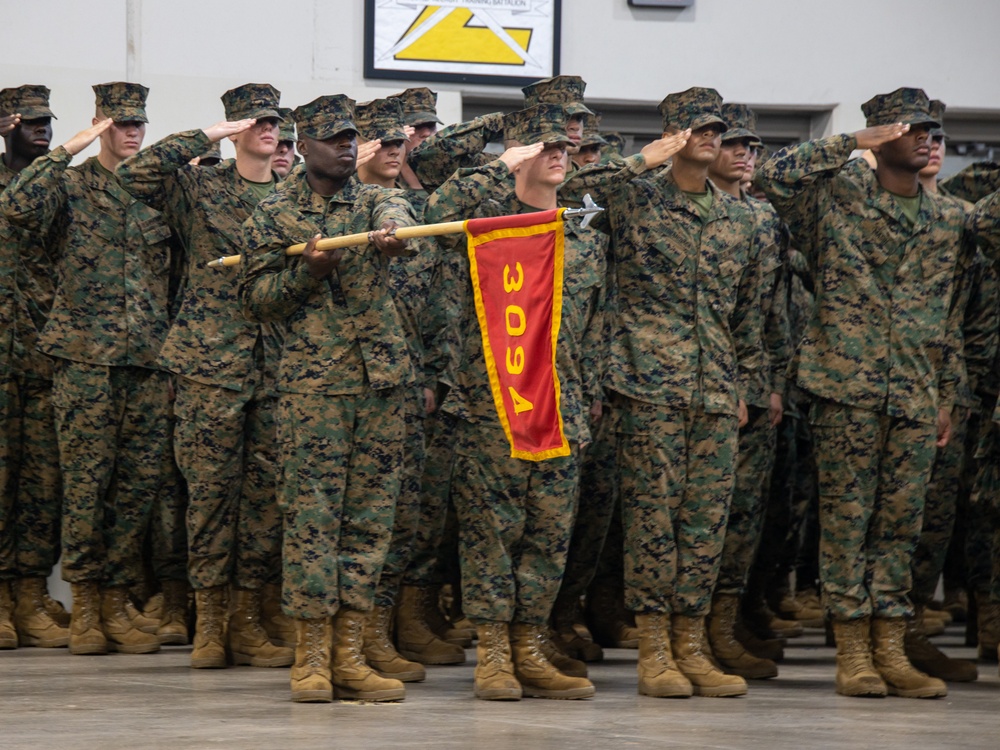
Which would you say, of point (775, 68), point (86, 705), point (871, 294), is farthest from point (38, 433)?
point (775, 68)

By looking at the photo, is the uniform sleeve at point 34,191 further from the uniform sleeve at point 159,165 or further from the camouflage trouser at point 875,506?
the camouflage trouser at point 875,506

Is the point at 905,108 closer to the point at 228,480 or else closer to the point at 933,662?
the point at 933,662

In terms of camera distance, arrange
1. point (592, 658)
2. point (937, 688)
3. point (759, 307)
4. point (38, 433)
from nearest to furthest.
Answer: point (937, 688)
point (759, 307)
point (592, 658)
point (38, 433)

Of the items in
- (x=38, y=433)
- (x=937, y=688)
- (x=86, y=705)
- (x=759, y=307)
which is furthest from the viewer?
(x=38, y=433)

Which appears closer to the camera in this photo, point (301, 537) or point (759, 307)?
point (301, 537)

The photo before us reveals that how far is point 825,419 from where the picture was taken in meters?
5.52

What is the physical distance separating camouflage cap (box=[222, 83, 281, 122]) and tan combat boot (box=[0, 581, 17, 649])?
2.36 meters

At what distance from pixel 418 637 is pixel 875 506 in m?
1.91

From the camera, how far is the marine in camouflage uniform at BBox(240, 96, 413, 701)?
5.05 m

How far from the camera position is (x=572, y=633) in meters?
6.29

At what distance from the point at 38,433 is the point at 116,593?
0.84m

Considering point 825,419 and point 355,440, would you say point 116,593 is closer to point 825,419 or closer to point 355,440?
point 355,440

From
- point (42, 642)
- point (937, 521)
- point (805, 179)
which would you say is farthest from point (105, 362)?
point (937, 521)

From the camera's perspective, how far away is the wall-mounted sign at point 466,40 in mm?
8648
